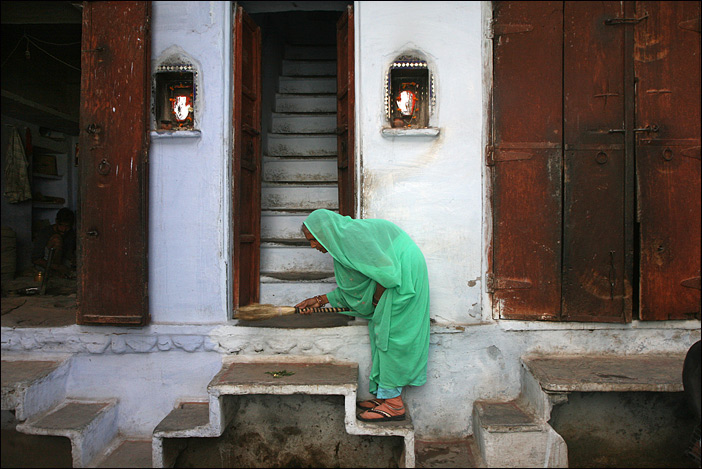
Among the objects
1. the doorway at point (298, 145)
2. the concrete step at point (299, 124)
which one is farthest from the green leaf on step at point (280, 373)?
the concrete step at point (299, 124)

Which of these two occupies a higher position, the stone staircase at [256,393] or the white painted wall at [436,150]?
the white painted wall at [436,150]

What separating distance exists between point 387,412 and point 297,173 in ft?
9.59

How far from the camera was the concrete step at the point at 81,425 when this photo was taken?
2.81m

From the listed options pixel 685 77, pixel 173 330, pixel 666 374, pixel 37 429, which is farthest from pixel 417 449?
pixel 685 77

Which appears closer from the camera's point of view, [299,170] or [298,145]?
[299,170]

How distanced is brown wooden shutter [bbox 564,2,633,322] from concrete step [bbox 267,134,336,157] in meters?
2.72

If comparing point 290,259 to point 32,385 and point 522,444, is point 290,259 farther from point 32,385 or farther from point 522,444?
point 522,444

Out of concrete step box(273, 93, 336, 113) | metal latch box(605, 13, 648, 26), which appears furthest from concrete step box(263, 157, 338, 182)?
metal latch box(605, 13, 648, 26)

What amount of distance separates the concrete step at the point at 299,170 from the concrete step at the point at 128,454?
2833 mm

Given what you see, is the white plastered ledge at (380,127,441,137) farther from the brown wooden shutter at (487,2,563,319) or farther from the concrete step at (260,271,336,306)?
the concrete step at (260,271,336,306)

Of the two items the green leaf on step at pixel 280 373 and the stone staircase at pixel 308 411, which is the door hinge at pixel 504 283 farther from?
the green leaf on step at pixel 280 373

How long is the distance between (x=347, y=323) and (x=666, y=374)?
215 cm

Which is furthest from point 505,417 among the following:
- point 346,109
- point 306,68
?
point 306,68

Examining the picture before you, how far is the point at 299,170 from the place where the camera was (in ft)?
15.9
